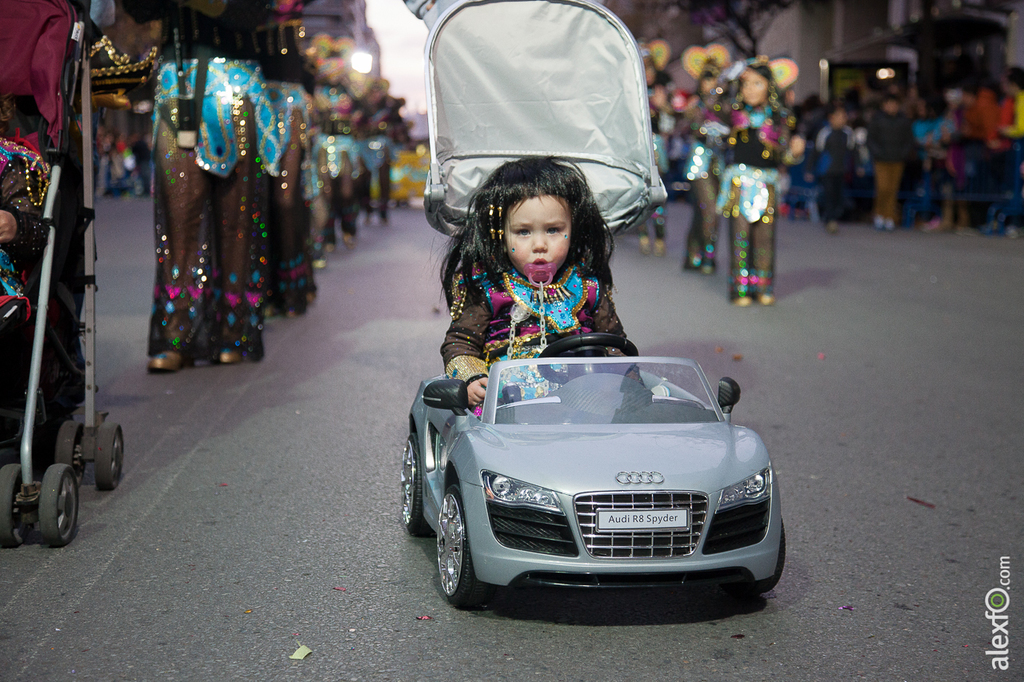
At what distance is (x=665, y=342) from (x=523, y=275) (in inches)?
189

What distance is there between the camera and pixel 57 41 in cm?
516

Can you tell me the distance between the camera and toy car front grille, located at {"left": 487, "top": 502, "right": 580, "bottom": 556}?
12.2 ft

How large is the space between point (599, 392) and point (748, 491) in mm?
642

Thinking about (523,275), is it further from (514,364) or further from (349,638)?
(349,638)

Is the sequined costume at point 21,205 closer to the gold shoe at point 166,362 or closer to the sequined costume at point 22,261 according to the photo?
the sequined costume at point 22,261

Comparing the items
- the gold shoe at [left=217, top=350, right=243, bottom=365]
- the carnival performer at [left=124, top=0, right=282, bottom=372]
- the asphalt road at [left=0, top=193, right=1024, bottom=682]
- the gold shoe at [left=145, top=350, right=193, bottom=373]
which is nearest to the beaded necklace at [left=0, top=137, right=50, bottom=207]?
the asphalt road at [left=0, top=193, right=1024, bottom=682]

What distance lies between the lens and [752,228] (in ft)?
39.4

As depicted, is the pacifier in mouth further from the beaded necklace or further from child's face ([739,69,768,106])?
child's face ([739,69,768,106])

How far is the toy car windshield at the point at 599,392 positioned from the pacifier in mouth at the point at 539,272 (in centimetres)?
66

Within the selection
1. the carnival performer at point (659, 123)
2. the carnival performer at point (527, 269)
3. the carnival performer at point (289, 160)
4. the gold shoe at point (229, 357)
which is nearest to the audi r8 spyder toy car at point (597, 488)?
the carnival performer at point (527, 269)

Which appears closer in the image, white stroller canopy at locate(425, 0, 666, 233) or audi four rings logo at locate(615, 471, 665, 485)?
audi four rings logo at locate(615, 471, 665, 485)

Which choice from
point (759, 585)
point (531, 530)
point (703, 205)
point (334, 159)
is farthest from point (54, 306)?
point (334, 159)

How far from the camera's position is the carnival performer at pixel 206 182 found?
822 cm

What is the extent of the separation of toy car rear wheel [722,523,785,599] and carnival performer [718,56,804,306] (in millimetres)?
8071
